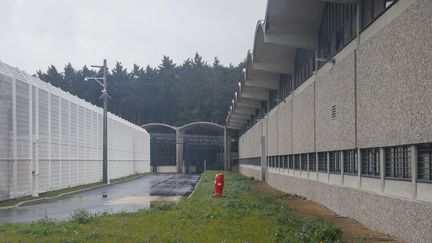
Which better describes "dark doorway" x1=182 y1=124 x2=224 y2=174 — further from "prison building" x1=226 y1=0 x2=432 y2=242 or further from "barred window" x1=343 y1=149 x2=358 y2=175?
"barred window" x1=343 y1=149 x2=358 y2=175

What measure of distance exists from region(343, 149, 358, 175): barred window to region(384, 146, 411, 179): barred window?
289cm

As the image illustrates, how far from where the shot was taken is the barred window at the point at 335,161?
18.1 m

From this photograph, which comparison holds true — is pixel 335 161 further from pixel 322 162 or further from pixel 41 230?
pixel 41 230

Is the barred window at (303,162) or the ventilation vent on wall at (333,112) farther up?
the ventilation vent on wall at (333,112)

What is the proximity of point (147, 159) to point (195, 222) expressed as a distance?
2617 inches

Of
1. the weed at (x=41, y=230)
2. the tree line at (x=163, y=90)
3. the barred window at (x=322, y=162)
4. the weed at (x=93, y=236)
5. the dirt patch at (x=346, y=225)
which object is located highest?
the tree line at (x=163, y=90)

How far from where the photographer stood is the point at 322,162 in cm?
2073

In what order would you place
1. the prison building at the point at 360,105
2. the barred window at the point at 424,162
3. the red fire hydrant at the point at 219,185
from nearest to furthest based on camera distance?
the barred window at the point at 424,162 < the prison building at the point at 360,105 < the red fire hydrant at the point at 219,185

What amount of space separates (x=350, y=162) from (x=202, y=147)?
71.3 m

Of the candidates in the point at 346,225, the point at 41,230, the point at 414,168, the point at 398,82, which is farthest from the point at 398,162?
the point at 41,230

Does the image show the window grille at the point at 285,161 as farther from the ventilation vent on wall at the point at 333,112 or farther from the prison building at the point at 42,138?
the ventilation vent on wall at the point at 333,112

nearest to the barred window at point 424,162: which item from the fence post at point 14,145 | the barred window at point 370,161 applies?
the barred window at point 370,161

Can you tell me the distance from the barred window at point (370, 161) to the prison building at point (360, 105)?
0.03m

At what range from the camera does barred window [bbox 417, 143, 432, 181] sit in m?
10.3
